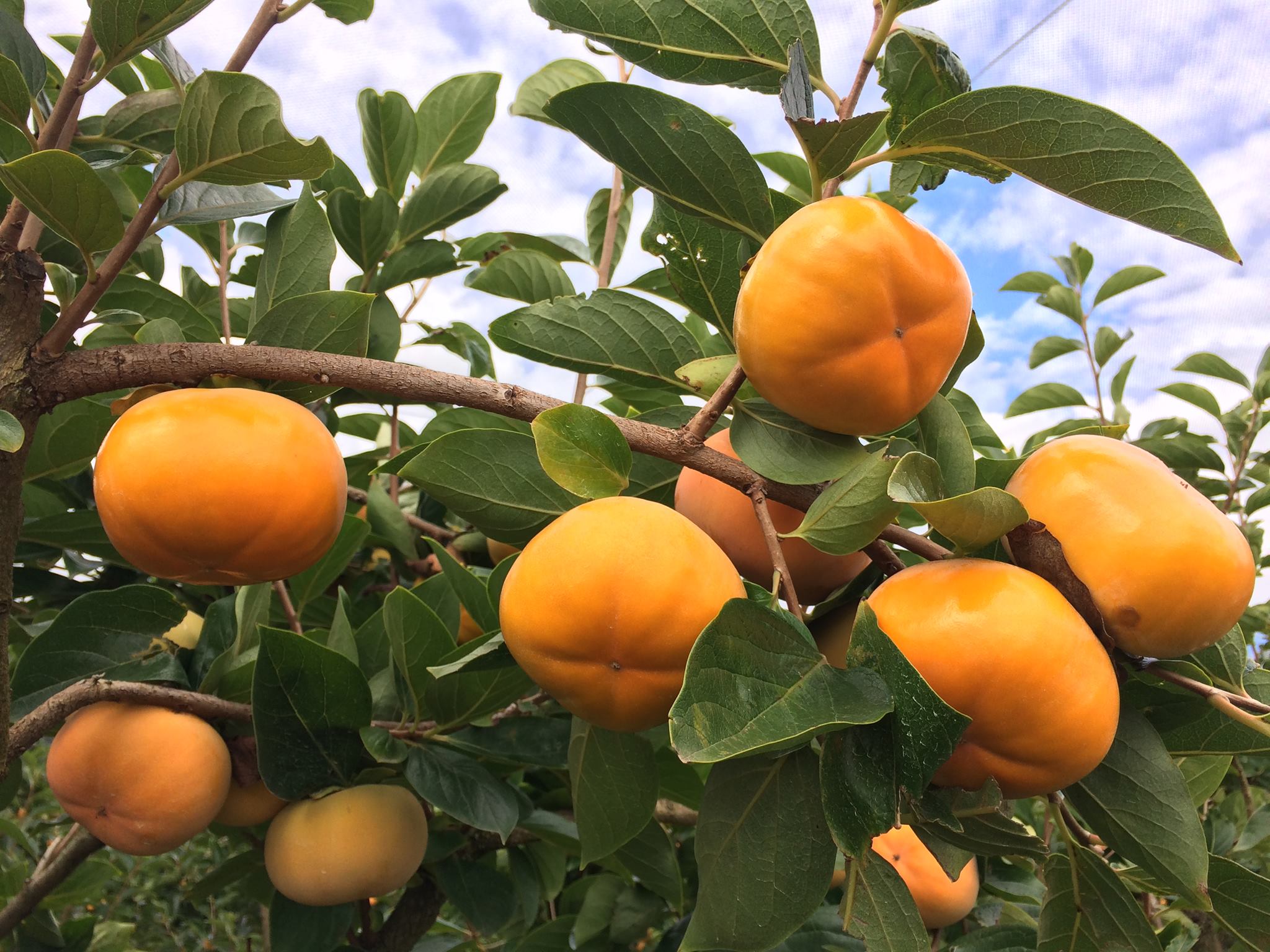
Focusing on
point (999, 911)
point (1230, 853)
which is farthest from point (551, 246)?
point (1230, 853)

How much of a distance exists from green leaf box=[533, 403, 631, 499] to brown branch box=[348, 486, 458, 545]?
0.75 meters

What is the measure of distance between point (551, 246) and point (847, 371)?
112cm

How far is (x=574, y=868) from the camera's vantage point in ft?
5.37

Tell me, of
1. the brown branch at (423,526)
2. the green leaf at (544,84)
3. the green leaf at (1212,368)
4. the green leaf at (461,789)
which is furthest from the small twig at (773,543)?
the green leaf at (1212,368)

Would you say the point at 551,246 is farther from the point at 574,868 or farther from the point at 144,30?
the point at 574,868

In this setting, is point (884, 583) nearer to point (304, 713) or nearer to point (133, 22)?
point (304, 713)

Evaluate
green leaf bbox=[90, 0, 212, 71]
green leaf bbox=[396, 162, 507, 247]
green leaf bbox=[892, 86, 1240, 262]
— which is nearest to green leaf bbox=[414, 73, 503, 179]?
green leaf bbox=[396, 162, 507, 247]

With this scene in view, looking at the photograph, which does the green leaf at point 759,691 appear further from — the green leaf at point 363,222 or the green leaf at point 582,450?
the green leaf at point 363,222

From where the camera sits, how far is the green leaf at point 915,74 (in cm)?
73

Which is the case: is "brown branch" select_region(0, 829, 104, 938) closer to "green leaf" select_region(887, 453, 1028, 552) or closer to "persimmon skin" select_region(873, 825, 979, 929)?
"persimmon skin" select_region(873, 825, 979, 929)

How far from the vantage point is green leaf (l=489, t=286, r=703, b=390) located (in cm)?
89

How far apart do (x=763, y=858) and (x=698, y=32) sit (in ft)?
2.17

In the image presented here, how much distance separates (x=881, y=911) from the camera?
2.21 feet

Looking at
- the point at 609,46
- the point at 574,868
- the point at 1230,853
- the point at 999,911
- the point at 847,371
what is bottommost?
the point at 574,868
